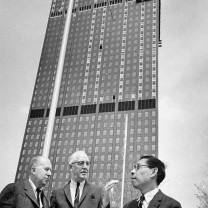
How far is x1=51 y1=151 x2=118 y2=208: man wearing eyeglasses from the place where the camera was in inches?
188

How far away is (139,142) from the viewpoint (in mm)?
102938

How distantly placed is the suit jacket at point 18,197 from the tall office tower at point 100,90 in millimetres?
93303

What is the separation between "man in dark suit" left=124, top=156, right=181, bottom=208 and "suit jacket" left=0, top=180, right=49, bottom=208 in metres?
1.46

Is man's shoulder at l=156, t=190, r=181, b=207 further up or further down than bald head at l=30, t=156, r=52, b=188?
further down

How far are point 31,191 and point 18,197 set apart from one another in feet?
0.74

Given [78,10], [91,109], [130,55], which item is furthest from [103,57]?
[78,10]

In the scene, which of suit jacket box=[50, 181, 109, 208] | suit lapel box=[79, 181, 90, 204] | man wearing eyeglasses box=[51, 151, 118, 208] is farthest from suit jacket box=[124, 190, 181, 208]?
suit lapel box=[79, 181, 90, 204]

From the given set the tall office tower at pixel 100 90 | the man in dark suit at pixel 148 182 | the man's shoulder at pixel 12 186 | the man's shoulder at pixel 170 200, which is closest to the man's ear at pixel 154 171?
the man in dark suit at pixel 148 182

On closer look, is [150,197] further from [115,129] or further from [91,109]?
[91,109]

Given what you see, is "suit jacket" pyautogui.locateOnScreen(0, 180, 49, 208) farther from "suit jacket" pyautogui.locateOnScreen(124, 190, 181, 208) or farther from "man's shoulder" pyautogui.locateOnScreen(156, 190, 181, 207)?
"man's shoulder" pyautogui.locateOnScreen(156, 190, 181, 207)

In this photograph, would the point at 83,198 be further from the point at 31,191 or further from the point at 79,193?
the point at 31,191

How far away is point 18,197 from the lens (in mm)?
4609

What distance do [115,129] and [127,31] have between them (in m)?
47.0

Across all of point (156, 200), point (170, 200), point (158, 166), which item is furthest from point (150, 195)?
point (158, 166)
